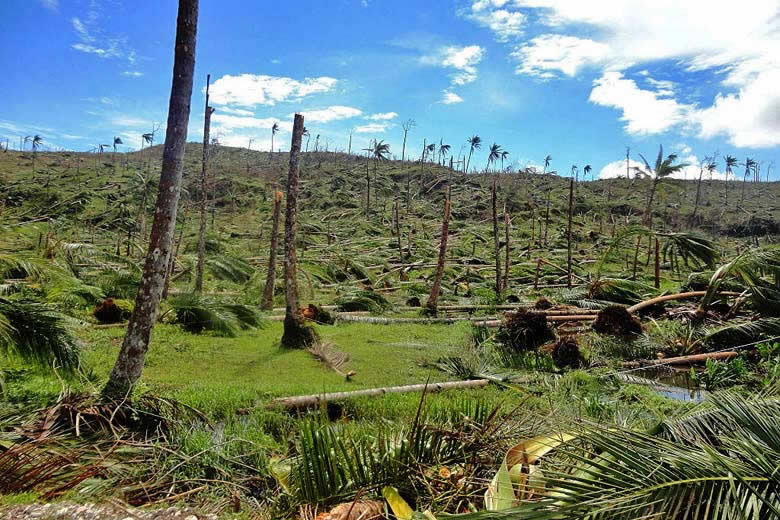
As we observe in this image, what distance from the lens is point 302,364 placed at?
10969 mm

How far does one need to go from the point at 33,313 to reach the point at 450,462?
5248 mm

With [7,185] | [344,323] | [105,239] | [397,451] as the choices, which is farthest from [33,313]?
[7,185]

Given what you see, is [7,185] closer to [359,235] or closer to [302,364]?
[359,235]

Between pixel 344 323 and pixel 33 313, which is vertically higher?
pixel 33 313

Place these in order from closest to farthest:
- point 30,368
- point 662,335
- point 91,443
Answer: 1. point 91,443
2. point 30,368
3. point 662,335

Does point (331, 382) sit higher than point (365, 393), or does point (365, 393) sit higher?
point (365, 393)

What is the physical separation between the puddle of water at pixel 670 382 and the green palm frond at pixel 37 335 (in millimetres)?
9770

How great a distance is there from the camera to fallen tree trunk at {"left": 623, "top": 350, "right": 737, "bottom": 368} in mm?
10341

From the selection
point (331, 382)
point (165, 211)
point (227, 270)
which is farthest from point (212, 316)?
point (227, 270)

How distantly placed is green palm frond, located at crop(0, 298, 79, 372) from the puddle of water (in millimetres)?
9770

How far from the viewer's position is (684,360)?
1075cm

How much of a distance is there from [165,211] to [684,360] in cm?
Result: 1091

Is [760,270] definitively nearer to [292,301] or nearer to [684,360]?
[684,360]

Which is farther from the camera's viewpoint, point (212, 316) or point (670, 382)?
point (212, 316)
